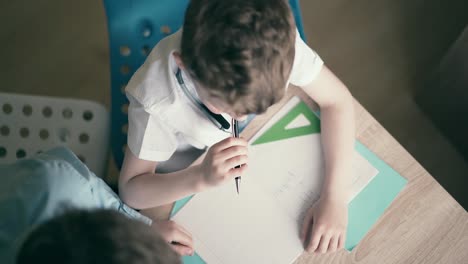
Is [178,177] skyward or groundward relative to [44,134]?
groundward

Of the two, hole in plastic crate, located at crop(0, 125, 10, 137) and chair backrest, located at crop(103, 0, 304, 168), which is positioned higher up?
hole in plastic crate, located at crop(0, 125, 10, 137)

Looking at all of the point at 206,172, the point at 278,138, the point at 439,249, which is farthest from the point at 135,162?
the point at 439,249

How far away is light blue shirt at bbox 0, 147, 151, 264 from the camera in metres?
0.62

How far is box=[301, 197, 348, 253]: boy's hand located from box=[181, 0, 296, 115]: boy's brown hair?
0.81 ft

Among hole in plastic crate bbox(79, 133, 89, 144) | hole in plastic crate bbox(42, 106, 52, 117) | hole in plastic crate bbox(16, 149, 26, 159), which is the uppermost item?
hole in plastic crate bbox(42, 106, 52, 117)

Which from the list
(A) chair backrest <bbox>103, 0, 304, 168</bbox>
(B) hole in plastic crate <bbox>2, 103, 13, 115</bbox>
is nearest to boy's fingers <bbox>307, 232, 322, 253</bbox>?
(A) chair backrest <bbox>103, 0, 304, 168</bbox>

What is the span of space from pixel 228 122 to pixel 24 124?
0.42 meters

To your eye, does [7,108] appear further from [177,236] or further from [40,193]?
[177,236]

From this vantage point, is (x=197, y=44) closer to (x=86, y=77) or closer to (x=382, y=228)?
(x=382, y=228)

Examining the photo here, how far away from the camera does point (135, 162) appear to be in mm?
752

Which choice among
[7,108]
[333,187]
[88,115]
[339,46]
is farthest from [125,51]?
[339,46]

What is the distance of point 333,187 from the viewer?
73 cm

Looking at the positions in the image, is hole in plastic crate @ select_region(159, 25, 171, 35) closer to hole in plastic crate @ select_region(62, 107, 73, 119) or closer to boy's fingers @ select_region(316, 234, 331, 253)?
hole in plastic crate @ select_region(62, 107, 73, 119)

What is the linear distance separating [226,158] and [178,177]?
0.38 feet
